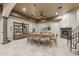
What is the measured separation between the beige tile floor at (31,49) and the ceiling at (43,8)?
74 cm

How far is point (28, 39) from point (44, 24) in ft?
2.12

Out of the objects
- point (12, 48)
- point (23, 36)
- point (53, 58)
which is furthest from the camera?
point (23, 36)

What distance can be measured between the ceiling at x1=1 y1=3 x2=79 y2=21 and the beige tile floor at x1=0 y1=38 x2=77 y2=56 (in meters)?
0.74

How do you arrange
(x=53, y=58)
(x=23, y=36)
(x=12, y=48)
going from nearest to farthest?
(x=53, y=58), (x=12, y=48), (x=23, y=36)

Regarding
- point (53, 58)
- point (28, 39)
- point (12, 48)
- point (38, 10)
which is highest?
point (38, 10)

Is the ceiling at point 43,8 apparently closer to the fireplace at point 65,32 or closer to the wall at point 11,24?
the wall at point 11,24

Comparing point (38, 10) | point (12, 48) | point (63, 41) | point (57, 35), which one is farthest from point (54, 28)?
point (12, 48)

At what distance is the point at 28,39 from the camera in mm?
3402

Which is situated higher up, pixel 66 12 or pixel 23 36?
pixel 66 12

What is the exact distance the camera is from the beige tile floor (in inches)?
121

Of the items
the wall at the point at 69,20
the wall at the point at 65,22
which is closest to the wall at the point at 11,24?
the wall at the point at 65,22

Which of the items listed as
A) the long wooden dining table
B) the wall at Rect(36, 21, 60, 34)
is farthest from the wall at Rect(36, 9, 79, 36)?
the long wooden dining table

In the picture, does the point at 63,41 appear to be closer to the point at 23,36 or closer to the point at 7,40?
the point at 23,36

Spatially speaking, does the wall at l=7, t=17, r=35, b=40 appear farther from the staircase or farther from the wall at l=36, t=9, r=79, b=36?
the staircase
